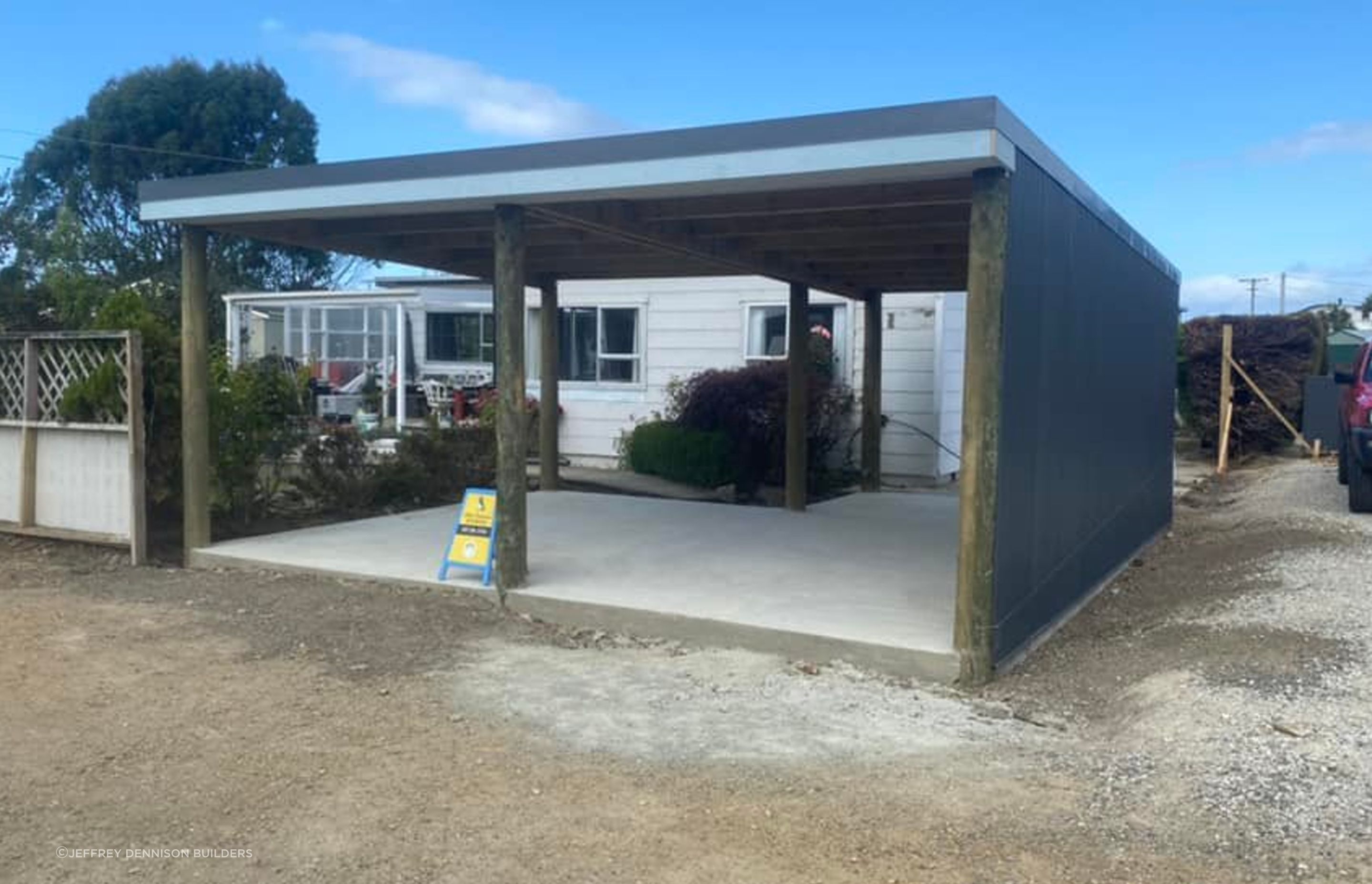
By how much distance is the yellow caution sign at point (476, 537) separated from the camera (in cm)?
704

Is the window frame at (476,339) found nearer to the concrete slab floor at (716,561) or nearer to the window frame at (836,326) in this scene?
the window frame at (836,326)

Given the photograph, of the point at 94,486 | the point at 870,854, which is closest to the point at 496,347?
the point at 94,486

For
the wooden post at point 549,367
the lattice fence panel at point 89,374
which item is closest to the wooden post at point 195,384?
the lattice fence panel at point 89,374

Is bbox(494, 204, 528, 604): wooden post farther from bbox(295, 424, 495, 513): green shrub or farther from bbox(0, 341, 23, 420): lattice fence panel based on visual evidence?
bbox(0, 341, 23, 420): lattice fence panel

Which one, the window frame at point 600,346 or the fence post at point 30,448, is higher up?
the window frame at point 600,346

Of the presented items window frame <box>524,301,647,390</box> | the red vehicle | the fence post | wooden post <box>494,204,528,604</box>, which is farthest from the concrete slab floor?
window frame <box>524,301,647,390</box>

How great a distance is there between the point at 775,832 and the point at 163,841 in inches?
78.8

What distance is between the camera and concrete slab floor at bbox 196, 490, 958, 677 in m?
6.16

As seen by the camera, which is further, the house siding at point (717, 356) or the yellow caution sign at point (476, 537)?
the house siding at point (717, 356)

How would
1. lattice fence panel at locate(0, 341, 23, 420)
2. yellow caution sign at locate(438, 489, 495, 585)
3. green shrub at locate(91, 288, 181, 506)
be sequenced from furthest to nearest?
1. lattice fence panel at locate(0, 341, 23, 420)
2. green shrub at locate(91, 288, 181, 506)
3. yellow caution sign at locate(438, 489, 495, 585)

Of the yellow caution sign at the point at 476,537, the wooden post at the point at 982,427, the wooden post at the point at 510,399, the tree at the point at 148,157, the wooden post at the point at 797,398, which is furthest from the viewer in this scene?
the tree at the point at 148,157

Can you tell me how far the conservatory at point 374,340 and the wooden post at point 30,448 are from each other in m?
8.77

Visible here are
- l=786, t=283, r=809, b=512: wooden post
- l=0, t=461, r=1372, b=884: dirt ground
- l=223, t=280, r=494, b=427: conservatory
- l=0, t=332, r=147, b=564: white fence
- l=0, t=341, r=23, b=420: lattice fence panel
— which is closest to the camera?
l=0, t=461, r=1372, b=884: dirt ground

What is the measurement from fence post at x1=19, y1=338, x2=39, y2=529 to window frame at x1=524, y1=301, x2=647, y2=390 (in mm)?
7366
